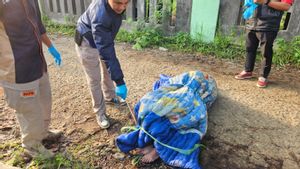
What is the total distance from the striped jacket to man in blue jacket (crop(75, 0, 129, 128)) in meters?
0.50

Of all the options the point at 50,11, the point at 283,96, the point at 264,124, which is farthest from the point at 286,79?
the point at 50,11

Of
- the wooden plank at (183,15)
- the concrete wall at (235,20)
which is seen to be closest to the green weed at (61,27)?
the wooden plank at (183,15)

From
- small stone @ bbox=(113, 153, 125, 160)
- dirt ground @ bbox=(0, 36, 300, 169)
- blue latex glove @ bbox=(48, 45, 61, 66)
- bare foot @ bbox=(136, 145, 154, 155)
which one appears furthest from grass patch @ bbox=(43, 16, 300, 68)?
small stone @ bbox=(113, 153, 125, 160)

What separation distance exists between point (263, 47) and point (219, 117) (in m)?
1.24

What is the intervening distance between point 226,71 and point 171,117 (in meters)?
2.11

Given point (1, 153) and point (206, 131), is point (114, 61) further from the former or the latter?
point (1, 153)

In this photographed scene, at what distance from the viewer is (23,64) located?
6.84 ft

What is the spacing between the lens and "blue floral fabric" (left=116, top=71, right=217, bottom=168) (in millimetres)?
2438

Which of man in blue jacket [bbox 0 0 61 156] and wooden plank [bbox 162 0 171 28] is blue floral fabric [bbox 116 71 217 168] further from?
wooden plank [bbox 162 0 171 28]

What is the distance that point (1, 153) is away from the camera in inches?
105

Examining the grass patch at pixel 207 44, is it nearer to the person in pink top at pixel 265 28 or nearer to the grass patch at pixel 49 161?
the person in pink top at pixel 265 28

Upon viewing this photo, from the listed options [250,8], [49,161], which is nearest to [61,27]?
[250,8]

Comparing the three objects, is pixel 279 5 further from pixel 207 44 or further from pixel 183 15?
pixel 183 15

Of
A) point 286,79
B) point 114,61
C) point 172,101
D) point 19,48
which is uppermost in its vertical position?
point 19,48
